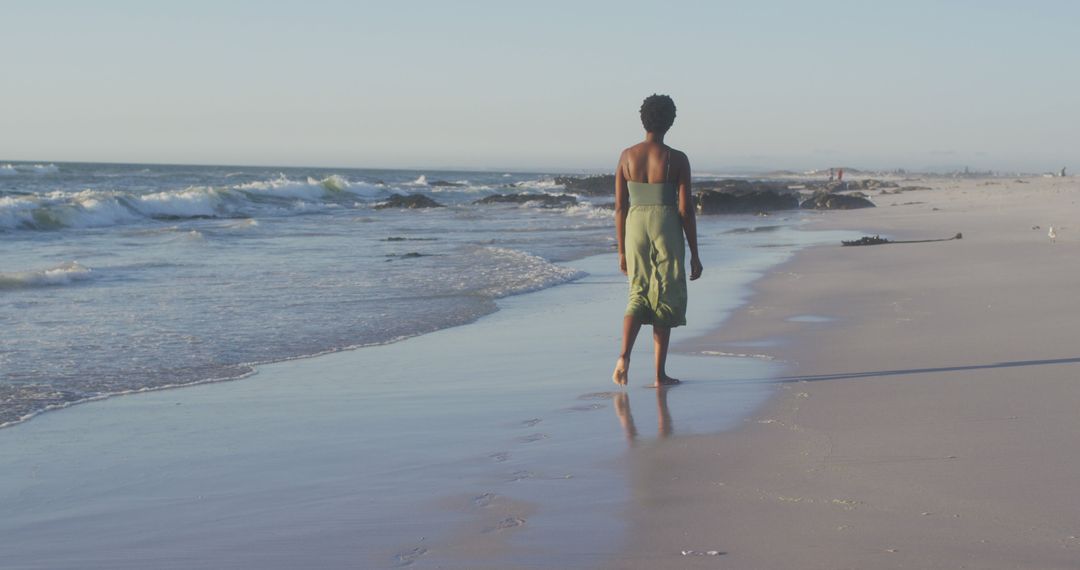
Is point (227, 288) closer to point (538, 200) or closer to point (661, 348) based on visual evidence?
point (661, 348)

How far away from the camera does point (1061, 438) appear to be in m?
4.21

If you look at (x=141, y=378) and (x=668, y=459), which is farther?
(x=141, y=378)

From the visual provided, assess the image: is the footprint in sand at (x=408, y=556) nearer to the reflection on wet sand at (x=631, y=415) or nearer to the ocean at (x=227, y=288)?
the reflection on wet sand at (x=631, y=415)

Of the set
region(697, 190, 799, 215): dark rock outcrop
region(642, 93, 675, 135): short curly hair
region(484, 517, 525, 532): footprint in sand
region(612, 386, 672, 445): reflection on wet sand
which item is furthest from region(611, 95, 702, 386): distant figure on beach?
region(697, 190, 799, 215): dark rock outcrop

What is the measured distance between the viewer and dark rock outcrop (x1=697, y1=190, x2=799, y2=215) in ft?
107

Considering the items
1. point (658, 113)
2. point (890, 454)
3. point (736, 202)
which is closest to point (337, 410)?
point (658, 113)

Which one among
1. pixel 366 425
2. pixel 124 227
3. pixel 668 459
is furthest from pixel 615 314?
pixel 124 227

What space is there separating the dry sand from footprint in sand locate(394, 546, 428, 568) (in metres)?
0.58

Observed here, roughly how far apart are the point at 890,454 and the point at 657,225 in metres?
2.10

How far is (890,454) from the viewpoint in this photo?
4.10m

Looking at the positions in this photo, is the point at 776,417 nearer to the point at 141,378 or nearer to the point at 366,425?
the point at 366,425

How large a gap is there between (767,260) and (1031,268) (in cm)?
425

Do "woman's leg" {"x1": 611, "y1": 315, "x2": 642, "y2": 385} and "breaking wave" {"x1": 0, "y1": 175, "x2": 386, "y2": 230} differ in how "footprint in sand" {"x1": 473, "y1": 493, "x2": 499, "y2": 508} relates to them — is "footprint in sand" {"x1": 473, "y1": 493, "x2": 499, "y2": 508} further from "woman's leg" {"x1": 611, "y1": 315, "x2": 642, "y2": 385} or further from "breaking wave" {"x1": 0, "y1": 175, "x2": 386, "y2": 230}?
"breaking wave" {"x1": 0, "y1": 175, "x2": 386, "y2": 230}

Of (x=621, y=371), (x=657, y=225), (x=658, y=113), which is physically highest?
(x=658, y=113)
